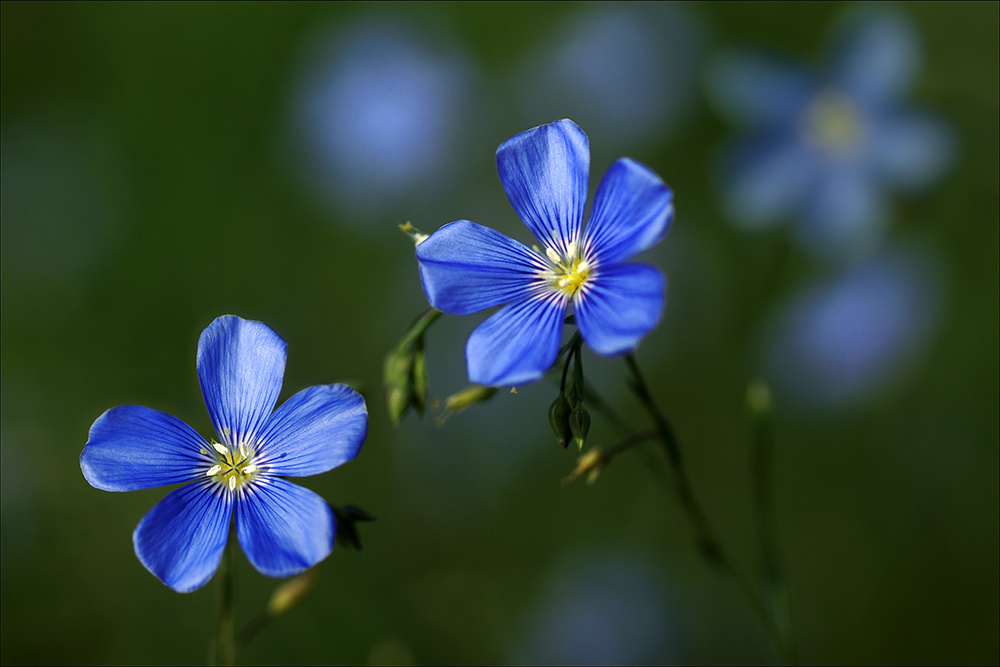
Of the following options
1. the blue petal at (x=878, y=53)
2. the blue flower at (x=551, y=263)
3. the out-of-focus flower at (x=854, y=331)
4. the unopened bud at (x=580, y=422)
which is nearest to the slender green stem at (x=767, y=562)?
the unopened bud at (x=580, y=422)

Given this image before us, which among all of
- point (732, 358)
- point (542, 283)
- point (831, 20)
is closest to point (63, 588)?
point (542, 283)

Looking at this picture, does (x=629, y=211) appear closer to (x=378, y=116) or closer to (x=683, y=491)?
(x=683, y=491)

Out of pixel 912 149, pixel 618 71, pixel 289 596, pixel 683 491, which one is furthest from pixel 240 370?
pixel 618 71

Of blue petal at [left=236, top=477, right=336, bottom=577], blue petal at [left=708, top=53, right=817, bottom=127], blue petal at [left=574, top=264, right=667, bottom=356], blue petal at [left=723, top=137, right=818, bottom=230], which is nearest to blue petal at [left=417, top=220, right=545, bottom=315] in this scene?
blue petal at [left=574, top=264, right=667, bottom=356]

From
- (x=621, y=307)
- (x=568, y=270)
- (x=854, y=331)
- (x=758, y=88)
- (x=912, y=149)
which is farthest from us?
(x=758, y=88)

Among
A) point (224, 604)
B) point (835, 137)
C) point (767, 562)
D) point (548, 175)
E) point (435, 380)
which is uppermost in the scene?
point (548, 175)

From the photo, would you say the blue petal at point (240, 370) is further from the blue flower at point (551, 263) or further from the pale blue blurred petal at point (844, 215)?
the pale blue blurred petal at point (844, 215)

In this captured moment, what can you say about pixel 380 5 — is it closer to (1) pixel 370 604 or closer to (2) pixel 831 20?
(2) pixel 831 20
